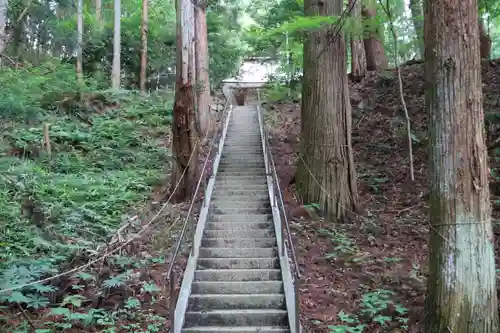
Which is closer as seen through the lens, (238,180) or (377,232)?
(377,232)

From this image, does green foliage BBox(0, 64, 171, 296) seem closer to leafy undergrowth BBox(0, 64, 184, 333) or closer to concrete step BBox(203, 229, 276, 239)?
leafy undergrowth BBox(0, 64, 184, 333)

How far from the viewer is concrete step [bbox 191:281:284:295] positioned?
21.5 feet

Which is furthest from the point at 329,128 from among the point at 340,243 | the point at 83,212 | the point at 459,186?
the point at 83,212

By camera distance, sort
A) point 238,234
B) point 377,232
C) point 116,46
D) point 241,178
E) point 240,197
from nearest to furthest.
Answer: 1. point 238,234
2. point 377,232
3. point 240,197
4. point 241,178
5. point 116,46

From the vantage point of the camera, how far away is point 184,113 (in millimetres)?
9273

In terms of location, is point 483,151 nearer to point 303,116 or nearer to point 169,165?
point 303,116

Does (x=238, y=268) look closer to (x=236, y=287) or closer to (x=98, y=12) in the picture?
(x=236, y=287)

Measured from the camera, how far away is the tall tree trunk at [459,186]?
438 centimetres

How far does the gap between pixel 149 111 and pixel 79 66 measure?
12.9 ft

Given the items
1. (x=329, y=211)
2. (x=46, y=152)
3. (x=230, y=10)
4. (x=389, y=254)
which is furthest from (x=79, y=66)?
(x=389, y=254)

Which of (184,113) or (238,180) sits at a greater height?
(184,113)

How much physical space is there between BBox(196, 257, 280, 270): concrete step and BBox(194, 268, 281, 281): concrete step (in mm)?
269

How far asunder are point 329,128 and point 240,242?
10.2 ft

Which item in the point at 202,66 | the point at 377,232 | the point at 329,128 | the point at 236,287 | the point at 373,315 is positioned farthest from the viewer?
the point at 202,66
